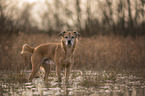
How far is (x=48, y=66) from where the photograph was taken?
8.48 metres

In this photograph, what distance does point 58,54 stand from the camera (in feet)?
25.9

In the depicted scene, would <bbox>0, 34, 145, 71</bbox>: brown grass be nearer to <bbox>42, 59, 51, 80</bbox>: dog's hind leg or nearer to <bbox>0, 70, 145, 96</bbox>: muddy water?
<bbox>42, 59, 51, 80</bbox>: dog's hind leg

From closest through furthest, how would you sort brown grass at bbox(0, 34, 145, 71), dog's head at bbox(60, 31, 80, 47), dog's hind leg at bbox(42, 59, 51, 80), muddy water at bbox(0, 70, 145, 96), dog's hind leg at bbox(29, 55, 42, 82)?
muddy water at bbox(0, 70, 145, 96)
dog's head at bbox(60, 31, 80, 47)
dog's hind leg at bbox(29, 55, 42, 82)
dog's hind leg at bbox(42, 59, 51, 80)
brown grass at bbox(0, 34, 145, 71)

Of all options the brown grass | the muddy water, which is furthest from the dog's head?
the brown grass

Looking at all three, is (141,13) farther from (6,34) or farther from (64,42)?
(64,42)

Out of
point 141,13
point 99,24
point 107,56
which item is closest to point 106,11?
point 99,24

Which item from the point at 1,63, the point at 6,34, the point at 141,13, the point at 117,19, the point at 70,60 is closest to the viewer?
the point at 70,60

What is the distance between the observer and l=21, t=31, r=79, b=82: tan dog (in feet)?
25.5

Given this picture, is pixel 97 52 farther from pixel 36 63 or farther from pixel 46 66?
pixel 36 63

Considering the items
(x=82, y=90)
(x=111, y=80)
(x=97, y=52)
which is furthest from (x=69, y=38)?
(x=97, y=52)

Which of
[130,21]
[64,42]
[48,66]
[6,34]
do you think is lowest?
[48,66]

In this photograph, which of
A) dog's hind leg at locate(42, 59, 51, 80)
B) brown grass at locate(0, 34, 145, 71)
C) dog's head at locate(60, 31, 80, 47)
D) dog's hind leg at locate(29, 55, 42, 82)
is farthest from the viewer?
brown grass at locate(0, 34, 145, 71)

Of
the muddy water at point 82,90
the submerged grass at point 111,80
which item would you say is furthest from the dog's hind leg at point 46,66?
the muddy water at point 82,90

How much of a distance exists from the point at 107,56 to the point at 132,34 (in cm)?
583
